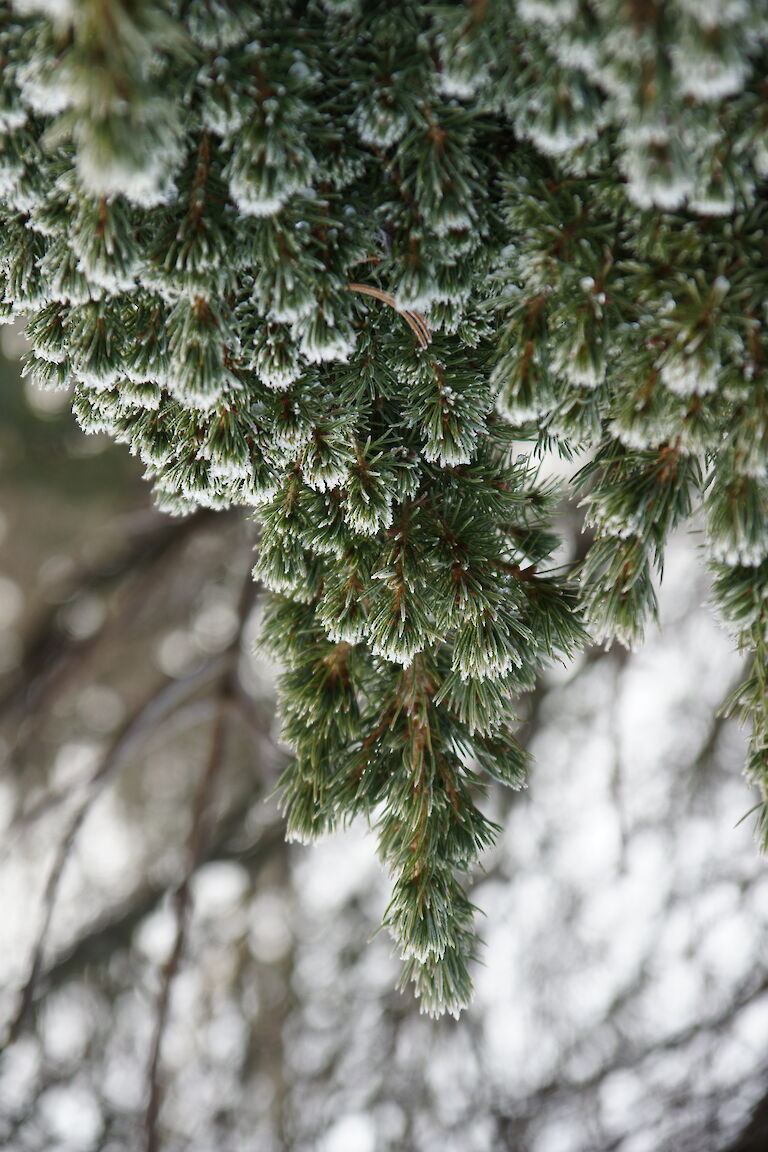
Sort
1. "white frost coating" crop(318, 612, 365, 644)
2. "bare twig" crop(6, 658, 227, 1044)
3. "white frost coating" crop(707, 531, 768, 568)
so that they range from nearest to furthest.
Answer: "white frost coating" crop(707, 531, 768, 568)
"white frost coating" crop(318, 612, 365, 644)
"bare twig" crop(6, 658, 227, 1044)

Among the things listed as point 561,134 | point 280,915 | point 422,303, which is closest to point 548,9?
point 561,134

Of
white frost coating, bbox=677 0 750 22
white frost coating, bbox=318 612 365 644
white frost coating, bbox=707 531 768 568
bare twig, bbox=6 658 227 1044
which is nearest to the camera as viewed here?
white frost coating, bbox=677 0 750 22

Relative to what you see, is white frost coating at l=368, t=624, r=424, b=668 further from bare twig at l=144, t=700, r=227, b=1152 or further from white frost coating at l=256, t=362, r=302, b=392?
bare twig at l=144, t=700, r=227, b=1152

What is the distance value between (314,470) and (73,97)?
0.25m

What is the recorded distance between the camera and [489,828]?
0.64 meters

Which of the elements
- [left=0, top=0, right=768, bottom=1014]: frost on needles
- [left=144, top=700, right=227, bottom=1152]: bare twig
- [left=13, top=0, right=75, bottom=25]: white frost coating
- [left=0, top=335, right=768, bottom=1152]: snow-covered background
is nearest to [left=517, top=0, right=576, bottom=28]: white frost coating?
[left=0, top=0, right=768, bottom=1014]: frost on needles

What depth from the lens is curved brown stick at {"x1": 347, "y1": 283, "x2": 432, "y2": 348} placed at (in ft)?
1.72

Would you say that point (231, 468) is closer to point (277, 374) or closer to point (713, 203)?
point (277, 374)

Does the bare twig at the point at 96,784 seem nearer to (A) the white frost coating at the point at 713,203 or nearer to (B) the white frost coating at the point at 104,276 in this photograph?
(B) the white frost coating at the point at 104,276

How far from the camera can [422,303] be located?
1.64 ft

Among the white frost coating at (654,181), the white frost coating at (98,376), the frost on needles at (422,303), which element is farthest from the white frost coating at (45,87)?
the white frost coating at (654,181)

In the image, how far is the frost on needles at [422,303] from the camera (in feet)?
1.37

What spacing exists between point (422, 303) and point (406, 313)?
1.5 inches

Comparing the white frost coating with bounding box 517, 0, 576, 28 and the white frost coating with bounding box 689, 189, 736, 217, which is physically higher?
the white frost coating with bounding box 517, 0, 576, 28
